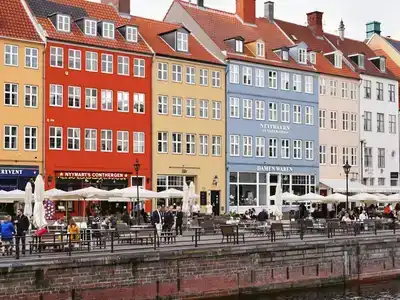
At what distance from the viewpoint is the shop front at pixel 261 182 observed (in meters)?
53.3

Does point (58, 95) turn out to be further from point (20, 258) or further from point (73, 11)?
point (20, 258)

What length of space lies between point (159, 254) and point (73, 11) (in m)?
28.0

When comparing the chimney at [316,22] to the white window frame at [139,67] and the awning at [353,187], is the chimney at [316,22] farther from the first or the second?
the white window frame at [139,67]

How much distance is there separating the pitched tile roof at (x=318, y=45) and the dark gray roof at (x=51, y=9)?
20125mm

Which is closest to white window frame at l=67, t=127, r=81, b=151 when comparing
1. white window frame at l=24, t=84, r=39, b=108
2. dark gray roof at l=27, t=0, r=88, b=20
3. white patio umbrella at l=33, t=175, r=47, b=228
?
white window frame at l=24, t=84, r=39, b=108

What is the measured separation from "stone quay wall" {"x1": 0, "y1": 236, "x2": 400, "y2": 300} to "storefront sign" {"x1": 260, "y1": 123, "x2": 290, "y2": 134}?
22.9 meters

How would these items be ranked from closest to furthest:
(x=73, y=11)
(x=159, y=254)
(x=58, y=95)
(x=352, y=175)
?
(x=159, y=254) → (x=58, y=95) → (x=73, y=11) → (x=352, y=175)

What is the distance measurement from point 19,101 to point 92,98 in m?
4.88

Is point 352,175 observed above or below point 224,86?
below

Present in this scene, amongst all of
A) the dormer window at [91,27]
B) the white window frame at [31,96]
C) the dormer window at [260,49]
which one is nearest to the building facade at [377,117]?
the dormer window at [260,49]

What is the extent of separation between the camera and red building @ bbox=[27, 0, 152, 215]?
44.7 meters

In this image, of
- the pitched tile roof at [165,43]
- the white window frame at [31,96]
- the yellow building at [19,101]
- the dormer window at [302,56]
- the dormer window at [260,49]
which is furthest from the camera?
the dormer window at [302,56]

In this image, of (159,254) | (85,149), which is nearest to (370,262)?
(159,254)

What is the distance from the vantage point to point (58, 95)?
147ft
